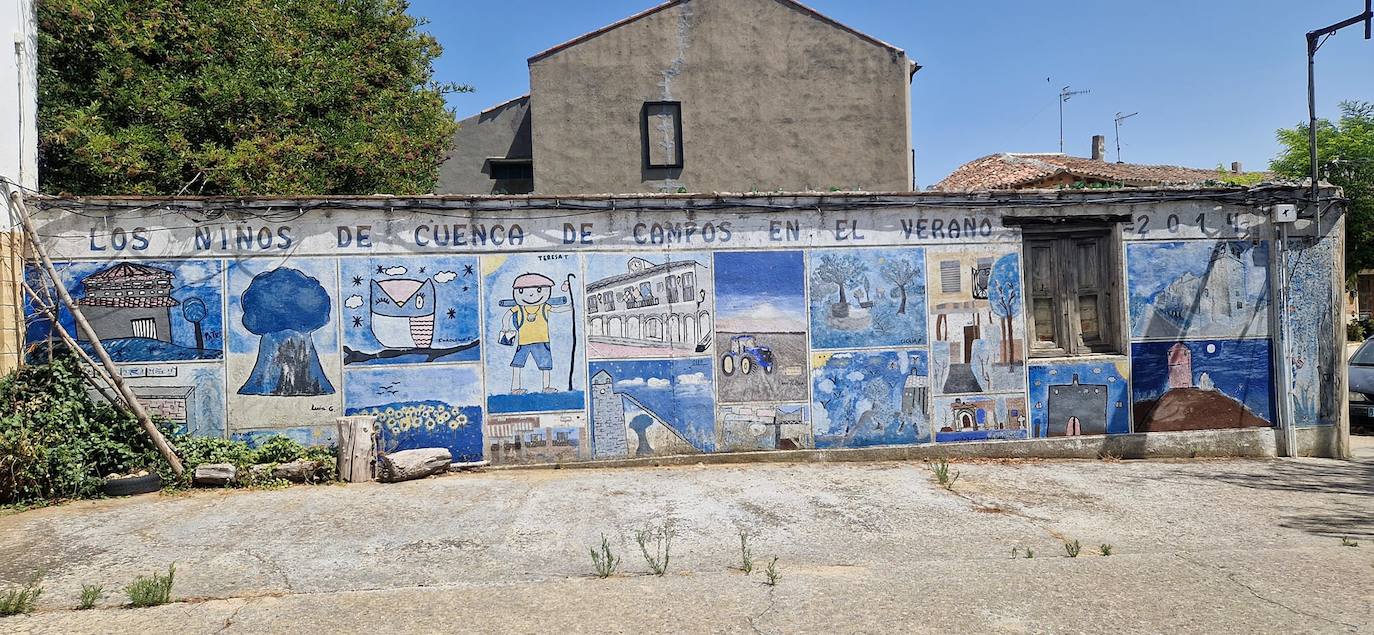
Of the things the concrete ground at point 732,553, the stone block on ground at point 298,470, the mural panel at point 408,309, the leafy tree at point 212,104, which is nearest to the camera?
the concrete ground at point 732,553

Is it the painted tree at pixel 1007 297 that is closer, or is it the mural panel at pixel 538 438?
the mural panel at pixel 538 438

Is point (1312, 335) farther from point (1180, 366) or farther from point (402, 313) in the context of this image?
point (402, 313)

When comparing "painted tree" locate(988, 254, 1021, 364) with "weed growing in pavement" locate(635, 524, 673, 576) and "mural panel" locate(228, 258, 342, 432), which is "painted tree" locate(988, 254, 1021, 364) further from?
"mural panel" locate(228, 258, 342, 432)

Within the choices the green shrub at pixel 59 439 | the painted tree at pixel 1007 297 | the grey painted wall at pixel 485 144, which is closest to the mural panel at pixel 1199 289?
the painted tree at pixel 1007 297

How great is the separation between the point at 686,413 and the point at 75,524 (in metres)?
5.38

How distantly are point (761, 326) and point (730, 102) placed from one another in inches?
414

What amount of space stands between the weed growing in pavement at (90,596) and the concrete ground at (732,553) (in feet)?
0.22

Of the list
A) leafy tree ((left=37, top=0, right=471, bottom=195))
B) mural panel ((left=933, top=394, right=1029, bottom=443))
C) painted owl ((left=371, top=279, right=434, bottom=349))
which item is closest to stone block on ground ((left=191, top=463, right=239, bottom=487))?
painted owl ((left=371, top=279, right=434, bottom=349))

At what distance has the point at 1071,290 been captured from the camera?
9.16 metres

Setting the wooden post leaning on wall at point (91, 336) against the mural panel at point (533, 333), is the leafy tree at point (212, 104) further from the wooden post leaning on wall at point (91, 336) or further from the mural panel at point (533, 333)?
the mural panel at point (533, 333)

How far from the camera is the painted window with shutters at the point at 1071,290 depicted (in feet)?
29.8

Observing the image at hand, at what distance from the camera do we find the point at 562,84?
17.8 metres

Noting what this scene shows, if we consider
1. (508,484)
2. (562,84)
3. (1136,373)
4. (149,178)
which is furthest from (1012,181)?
(149,178)

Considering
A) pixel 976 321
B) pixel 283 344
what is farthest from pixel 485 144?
pixel 976 321
